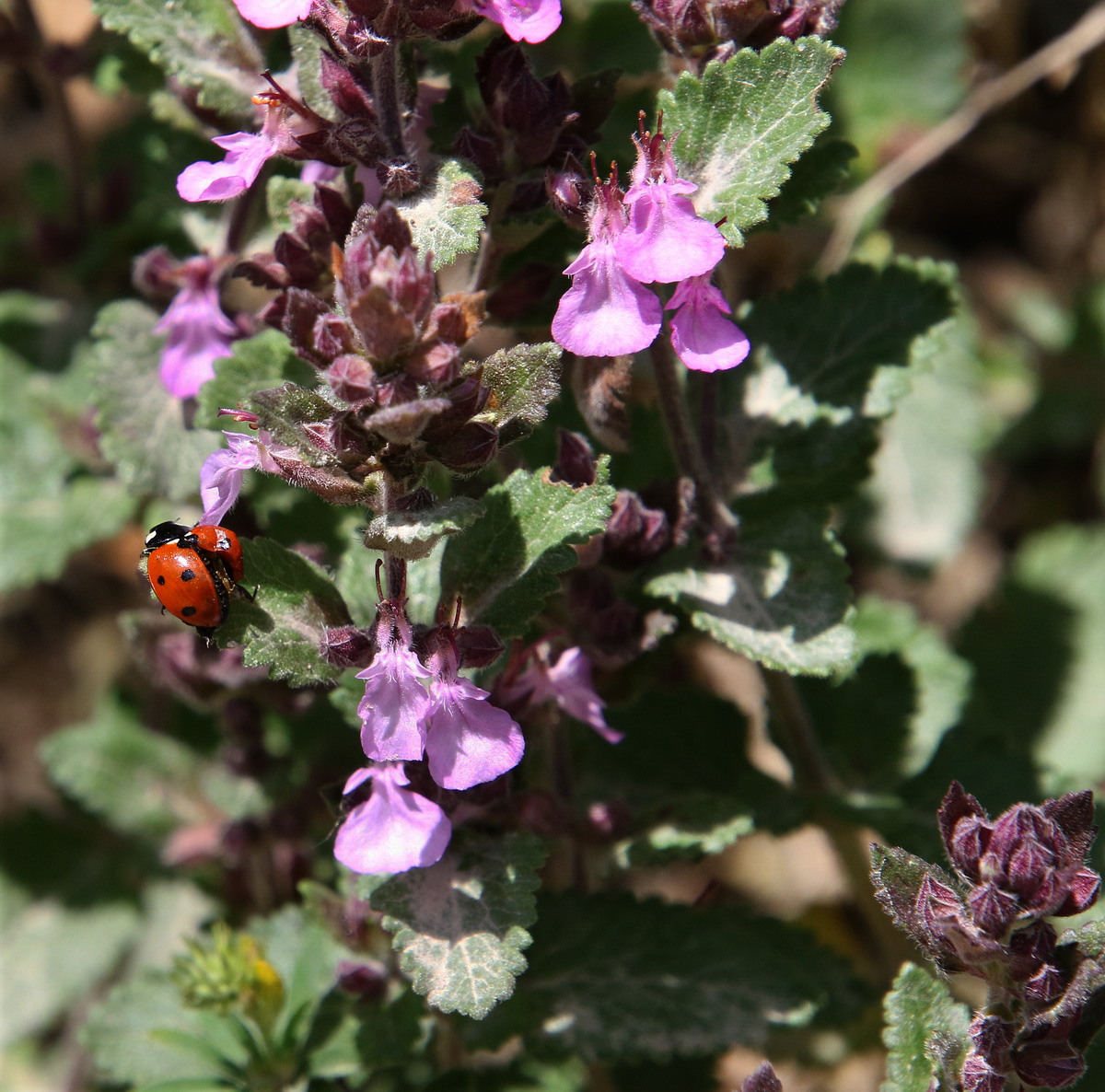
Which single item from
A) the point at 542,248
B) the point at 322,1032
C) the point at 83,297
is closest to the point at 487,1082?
the point at 322,1032

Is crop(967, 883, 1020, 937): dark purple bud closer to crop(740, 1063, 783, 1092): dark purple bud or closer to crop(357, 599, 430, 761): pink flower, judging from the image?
crop(740, 1063, 783, 1092): dark purple bud

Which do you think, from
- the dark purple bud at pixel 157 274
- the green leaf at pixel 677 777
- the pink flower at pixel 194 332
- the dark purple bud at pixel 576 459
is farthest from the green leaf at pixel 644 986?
the dark purple bud at pixel 157 274

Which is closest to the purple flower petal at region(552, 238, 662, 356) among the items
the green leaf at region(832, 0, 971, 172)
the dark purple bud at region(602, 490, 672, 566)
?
the dark purple bud at region(602, 490, 672, 566)

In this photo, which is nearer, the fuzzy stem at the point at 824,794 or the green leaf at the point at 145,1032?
the green leaf at the point at 145,1032

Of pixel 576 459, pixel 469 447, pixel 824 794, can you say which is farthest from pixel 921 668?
pixel 469 447

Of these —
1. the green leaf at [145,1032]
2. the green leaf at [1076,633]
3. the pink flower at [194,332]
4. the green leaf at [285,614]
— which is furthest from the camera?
the green leaf at [1076,633]

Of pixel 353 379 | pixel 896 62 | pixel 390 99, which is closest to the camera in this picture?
pixel 353 379

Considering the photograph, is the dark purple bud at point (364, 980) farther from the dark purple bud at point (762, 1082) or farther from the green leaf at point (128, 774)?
the green leaf at point (128, 774)

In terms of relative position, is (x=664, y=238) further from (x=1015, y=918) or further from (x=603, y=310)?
(x=1015, y=918)
